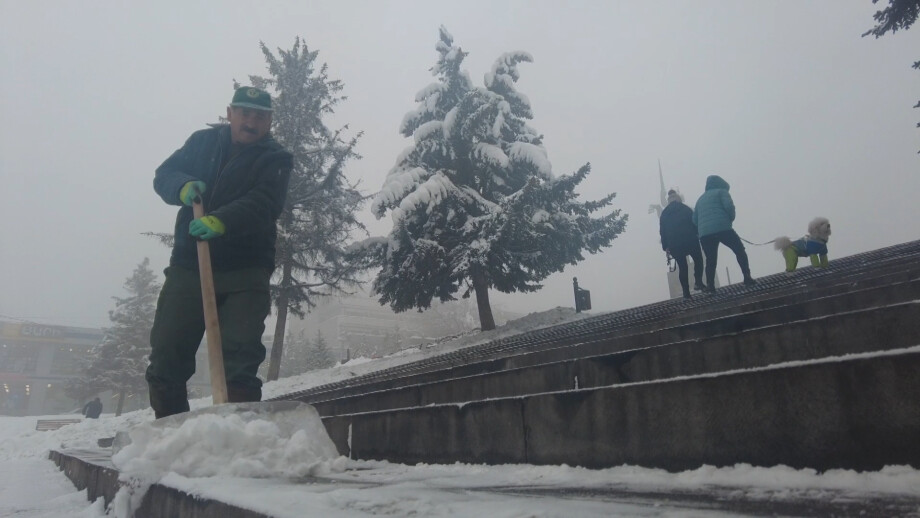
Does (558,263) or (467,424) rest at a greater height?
(558,263)

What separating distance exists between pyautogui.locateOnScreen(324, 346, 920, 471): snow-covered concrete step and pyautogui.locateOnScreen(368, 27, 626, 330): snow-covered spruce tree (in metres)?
10.9

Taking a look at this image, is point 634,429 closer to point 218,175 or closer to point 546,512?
point 546,512

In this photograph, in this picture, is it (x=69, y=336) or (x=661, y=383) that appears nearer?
(x=661, y=383)

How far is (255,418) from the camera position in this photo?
2594 mm

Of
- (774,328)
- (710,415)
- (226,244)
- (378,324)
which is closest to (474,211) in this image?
(226,244)

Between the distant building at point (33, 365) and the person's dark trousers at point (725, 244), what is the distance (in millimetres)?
76128

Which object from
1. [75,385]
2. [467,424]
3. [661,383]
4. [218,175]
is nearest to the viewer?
[661,383]

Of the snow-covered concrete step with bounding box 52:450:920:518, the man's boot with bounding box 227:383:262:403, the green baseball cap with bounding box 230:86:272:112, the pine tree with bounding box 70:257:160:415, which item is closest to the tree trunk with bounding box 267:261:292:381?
the green baseball cap with bounding box 230:86:272:112

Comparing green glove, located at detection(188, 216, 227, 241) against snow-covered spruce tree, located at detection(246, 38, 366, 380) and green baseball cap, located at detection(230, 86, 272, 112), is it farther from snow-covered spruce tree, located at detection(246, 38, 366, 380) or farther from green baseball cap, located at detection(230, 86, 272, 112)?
snow-covered spruce tree, located at detection(246, 38, 366, 380)

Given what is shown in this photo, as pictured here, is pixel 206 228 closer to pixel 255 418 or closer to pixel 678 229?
pixel 255 418

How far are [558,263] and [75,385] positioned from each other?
3992cm

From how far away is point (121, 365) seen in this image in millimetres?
36125

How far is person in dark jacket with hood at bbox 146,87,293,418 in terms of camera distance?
3133mm

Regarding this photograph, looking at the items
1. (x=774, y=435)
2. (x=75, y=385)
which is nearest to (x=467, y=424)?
(x=774, y=435)
